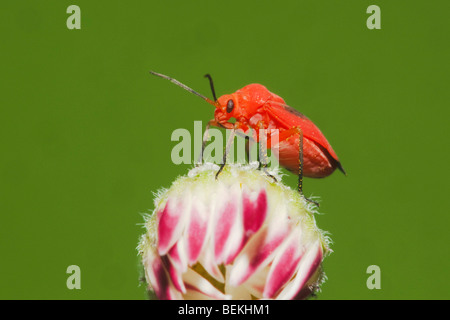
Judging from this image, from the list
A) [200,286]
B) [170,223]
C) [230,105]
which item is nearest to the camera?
[200,286]

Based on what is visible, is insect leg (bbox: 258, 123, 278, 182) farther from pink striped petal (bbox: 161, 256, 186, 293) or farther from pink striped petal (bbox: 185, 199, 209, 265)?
pink striped petal (bbox: 161, 256, 186, 293)

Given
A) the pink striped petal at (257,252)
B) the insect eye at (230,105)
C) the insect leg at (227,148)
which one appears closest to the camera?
the pink striped petal at (257,252)

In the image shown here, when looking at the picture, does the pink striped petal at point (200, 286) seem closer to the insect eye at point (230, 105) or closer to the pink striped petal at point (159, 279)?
the pink striped petal at point (159, 279)

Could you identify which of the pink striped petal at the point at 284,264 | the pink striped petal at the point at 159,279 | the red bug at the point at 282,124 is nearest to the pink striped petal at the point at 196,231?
the pink striped petal at the point at 159,279

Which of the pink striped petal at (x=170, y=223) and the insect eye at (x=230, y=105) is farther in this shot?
the insect eye at (x=230, y=105)

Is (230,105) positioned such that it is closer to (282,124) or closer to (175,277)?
(282,124)

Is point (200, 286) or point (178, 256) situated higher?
point (178, 256)

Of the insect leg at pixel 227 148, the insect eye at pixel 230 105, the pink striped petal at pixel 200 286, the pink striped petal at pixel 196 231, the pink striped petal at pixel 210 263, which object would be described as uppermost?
the insect eye at pixel 230 105

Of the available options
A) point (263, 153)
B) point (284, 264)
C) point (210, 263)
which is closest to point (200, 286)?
point (210, 263)
